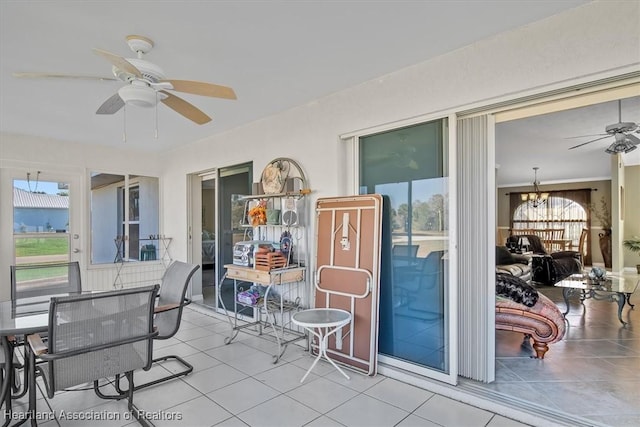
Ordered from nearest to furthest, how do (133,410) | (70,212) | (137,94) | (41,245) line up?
(137,94)
(133,410)
(41,245)
(70,212)

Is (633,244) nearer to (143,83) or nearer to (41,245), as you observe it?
(143,83)

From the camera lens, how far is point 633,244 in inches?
314

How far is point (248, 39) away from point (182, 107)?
0.70 metres

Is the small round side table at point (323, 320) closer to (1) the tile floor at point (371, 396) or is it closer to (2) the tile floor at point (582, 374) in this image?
(1) the tile floor at point (371, 396)

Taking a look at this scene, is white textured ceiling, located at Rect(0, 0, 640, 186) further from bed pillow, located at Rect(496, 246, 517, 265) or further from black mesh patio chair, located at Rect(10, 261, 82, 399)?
bed pillow, located at Rect(496, 246, 517, 265)

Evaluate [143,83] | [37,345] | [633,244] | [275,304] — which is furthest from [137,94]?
[633,244]

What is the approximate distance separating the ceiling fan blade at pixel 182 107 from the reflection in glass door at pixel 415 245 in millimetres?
1538

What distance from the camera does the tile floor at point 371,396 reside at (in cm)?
228

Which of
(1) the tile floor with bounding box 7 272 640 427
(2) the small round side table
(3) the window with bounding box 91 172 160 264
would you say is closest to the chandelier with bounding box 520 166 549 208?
(1) the tile floor with bounding box 7 272 640 427

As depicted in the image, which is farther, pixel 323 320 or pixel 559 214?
pixel 559 214

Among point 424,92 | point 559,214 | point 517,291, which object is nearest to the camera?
point 424,92

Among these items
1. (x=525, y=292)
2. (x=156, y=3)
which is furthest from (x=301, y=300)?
(x=156, y=3)

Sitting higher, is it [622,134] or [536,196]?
[622,134]

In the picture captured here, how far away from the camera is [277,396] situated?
2.61 metres
